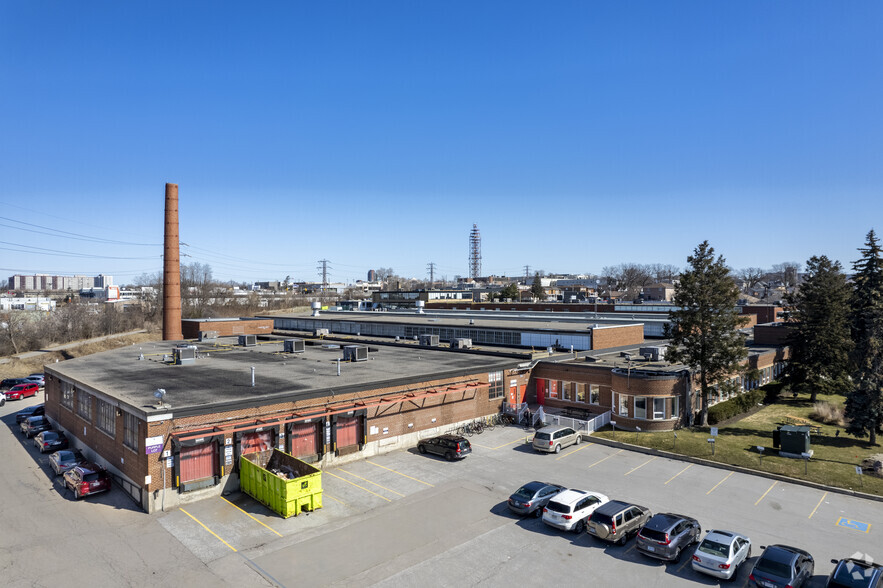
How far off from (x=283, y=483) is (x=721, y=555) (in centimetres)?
1642

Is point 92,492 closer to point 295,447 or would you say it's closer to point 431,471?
point 295,447

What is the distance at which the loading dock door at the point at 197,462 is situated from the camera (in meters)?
23.5

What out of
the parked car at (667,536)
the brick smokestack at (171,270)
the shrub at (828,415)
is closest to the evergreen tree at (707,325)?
the shrub at (828,415)

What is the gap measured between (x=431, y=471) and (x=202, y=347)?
107 feet

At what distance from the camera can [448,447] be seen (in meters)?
29.4

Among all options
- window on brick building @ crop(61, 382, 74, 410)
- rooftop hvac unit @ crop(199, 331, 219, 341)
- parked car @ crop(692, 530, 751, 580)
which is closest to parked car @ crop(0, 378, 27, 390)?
rooftop hvac unit @ crop(199, 331, 219, 341)

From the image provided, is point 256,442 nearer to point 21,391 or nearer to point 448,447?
point 448,447

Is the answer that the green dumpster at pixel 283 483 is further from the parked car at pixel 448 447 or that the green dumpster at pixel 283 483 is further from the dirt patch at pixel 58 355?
the dirt patch at pixel 58 355

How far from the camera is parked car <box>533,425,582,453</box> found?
3066 cm

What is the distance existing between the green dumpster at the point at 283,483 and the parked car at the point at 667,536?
13.1m

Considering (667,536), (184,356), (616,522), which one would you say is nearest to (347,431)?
(616,522)

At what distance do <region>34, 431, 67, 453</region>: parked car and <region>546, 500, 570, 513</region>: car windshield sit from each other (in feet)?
97.7

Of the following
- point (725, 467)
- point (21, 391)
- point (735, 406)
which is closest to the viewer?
point (725, 467)

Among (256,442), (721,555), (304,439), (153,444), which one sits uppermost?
(153,444)
